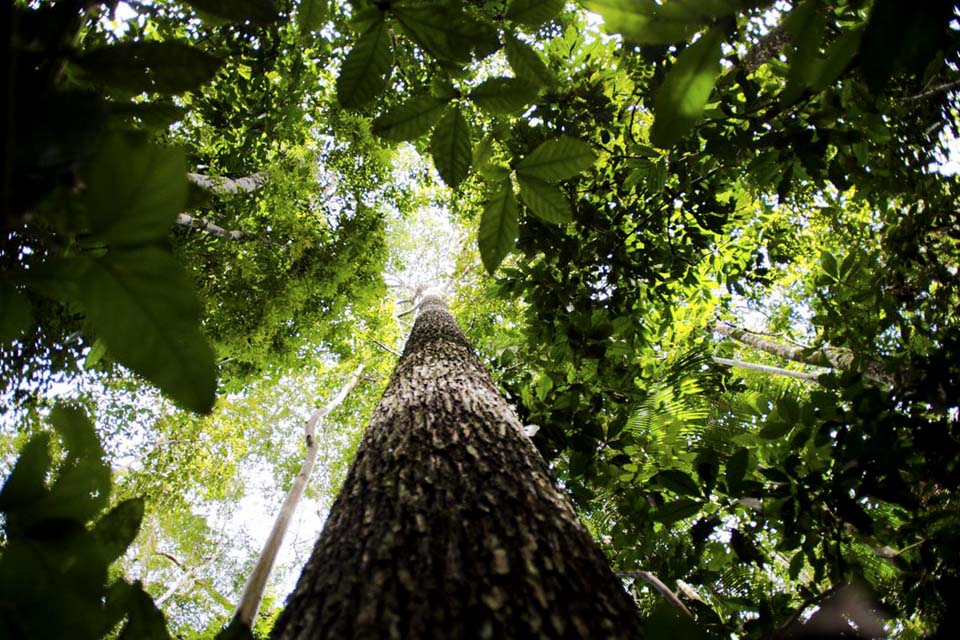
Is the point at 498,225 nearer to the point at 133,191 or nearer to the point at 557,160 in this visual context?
the point at 557,160

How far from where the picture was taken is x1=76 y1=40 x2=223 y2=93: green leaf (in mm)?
436

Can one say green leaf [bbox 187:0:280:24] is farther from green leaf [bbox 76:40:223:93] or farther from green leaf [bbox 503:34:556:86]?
green leaf [bbox 503:34:556:86]

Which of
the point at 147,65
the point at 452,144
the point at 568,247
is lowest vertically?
the point at 147,65

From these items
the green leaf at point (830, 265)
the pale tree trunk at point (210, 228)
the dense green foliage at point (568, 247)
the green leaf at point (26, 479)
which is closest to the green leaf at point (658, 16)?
the dense green foliage at point (568, 247)

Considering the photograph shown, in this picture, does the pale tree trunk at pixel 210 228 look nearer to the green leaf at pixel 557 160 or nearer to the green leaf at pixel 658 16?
the green leaf at pixel 557 160

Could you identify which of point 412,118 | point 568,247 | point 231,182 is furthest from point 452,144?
point 231,182

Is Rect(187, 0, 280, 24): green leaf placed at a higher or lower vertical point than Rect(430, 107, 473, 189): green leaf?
lower

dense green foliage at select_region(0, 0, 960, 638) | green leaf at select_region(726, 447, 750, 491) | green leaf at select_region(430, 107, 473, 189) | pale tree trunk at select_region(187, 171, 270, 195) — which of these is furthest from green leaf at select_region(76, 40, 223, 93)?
pale tree trunk at select_region(187, 171, 270, 195)

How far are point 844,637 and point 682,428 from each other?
196cm

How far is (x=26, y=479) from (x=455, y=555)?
716 millimetres

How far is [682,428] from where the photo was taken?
8.43ft

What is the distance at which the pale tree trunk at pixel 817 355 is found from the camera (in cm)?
232

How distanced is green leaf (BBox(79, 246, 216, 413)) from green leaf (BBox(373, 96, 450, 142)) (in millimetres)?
600

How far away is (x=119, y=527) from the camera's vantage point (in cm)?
60
